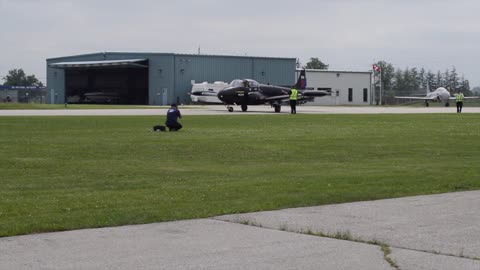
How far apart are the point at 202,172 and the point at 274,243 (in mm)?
7479

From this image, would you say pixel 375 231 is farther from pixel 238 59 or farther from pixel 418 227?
pixel 238 59

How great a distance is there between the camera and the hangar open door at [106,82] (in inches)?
4109

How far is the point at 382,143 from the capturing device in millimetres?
24062

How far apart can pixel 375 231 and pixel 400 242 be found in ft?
2.44

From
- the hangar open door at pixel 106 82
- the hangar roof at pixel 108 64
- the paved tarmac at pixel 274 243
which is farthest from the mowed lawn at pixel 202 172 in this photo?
the hangar open door at pixel 106 82

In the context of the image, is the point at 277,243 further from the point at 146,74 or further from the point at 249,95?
the point at 146,74

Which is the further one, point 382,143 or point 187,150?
point 382,143

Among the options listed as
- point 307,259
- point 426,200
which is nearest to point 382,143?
point 426,200

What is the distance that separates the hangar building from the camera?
98562 millimetres

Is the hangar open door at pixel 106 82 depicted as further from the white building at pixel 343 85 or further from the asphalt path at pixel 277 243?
the asphalt path at pixel 277 243

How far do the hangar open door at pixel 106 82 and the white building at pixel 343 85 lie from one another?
2337 cm

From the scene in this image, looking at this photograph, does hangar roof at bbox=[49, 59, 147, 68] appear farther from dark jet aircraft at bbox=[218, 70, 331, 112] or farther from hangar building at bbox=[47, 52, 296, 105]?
A: dark jet aircraft at bbox=[218, 70, 331, 112]

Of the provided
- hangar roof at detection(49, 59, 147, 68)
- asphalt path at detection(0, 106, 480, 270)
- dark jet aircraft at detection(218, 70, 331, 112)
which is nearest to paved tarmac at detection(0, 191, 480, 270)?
asphalt path at detection(0, 106, 480, 270)

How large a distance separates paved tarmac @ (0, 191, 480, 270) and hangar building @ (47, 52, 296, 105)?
86.2 meters
